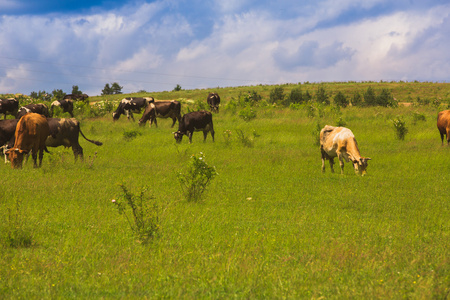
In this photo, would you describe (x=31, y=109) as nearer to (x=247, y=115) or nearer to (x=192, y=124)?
(x=192, y=124)

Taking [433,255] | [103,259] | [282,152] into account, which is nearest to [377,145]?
[282,152]

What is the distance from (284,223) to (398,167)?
8.99 meters

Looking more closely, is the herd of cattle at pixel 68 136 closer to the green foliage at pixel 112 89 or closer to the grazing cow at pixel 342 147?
the grazing cow at pixel 342 147

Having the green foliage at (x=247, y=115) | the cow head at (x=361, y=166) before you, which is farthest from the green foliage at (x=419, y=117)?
the cow head at (x=361, y=166)

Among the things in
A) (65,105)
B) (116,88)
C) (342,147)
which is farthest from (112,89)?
(342,147)

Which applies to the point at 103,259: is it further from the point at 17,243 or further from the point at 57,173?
the point at 57,173

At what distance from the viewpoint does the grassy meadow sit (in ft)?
17.0

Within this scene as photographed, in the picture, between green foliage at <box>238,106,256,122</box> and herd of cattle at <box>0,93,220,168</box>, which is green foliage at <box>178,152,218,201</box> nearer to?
herd of cattle at <box>0,93,220,168</box>

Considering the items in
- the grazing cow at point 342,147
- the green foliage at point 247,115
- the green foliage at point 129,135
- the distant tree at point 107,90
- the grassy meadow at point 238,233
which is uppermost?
the distant tree at point 107,90

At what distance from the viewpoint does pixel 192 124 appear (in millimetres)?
23859

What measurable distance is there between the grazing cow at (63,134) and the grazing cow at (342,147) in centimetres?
898

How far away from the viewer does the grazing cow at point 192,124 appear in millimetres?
23781

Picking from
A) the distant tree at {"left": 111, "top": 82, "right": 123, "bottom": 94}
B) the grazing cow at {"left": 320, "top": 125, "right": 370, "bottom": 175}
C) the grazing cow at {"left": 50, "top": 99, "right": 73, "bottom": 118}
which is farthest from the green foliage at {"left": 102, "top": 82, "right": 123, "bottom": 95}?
the grazing cow at {"left": 320, "top": 125, "right": 370, "bottom": 175}

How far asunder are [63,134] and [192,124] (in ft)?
26.2
